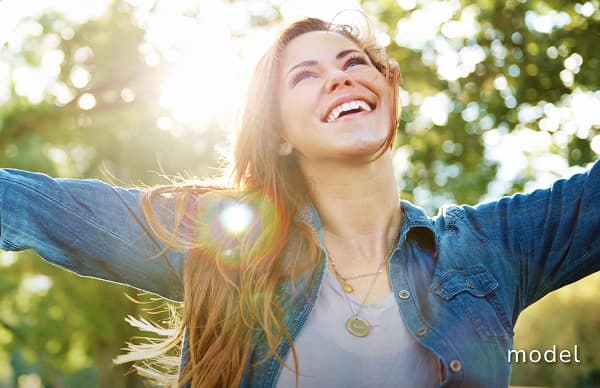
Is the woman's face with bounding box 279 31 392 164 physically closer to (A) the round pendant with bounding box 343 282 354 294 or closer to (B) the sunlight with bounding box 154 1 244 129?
(A) the round pendant with bounding box 343 282 354 294

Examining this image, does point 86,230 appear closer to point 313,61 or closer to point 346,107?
point 346,107

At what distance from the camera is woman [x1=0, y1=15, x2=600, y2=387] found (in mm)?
2406

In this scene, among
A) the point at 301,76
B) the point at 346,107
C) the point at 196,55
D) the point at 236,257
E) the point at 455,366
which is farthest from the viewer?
the point at 196,55

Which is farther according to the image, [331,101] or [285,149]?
[285,149]

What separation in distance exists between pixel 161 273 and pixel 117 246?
23 cm

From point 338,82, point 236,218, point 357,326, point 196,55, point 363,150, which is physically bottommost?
point 357,326

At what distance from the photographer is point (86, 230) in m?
2.32

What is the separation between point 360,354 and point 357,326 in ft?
0.34

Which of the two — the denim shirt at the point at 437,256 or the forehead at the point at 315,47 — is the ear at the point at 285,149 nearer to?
the forehead at the point at 315,47

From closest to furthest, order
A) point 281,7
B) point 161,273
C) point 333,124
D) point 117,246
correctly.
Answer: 1. point 117,246
2. point 161,273
3. point 333,124
4. point 281,7

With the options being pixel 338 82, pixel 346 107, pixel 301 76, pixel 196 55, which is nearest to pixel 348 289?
pixel 346 107

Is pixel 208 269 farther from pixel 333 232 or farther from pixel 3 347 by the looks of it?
pixel 3 347

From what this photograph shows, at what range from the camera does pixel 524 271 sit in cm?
265

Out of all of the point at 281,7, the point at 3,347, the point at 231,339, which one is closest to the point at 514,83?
the point at 281,7
